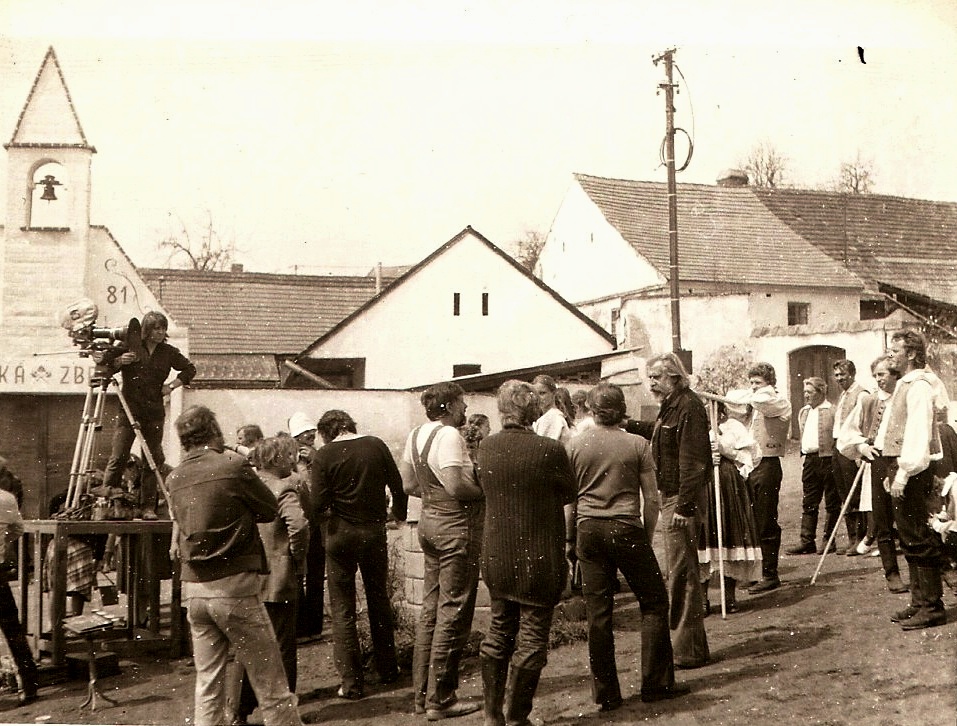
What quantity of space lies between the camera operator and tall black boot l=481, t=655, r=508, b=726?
11.6 ft

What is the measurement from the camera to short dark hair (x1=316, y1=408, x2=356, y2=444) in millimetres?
5844

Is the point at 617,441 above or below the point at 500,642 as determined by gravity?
above

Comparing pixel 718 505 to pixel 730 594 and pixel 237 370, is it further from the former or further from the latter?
pixel 237 370

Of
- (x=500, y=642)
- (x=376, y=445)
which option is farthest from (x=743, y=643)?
(x=376, y=445)

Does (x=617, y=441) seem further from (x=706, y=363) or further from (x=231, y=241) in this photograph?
(x=706, y=363)

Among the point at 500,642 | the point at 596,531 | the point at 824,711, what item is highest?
the point at 596,531

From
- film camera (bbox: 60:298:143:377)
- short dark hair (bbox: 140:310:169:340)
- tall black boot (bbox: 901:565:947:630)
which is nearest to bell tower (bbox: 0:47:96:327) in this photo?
film camera (bbox: 60:298:143:377)

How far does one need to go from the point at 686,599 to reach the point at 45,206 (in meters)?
5.73

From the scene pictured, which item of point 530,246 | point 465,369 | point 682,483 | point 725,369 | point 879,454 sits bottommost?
point 682,483

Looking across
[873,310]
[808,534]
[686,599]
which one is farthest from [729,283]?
[686,599]

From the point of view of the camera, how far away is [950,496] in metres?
5.76

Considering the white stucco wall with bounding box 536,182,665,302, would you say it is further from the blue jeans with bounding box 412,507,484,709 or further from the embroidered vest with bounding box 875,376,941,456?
the blue jeans with bounding box 412,507,484,709

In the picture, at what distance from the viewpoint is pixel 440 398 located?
5.45 metres

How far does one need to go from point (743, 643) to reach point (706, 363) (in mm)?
8038
